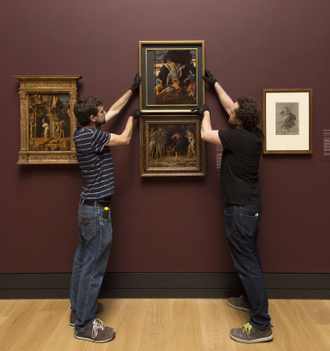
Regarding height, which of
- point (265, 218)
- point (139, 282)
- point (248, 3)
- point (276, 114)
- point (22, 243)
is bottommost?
point (139, 282)

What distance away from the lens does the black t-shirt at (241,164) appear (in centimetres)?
259

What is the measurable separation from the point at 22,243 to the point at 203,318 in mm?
2215

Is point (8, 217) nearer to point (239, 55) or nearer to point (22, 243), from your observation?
A: point (22, 243)

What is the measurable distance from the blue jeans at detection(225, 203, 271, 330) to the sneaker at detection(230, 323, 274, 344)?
4 cm

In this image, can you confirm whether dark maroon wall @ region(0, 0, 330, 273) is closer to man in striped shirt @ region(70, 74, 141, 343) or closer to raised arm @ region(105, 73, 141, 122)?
raised arm @ region(105, 73, 141, 122)

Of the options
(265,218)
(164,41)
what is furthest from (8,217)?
(265,218)

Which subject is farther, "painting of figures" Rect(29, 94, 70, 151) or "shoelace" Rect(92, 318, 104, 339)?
"painting of figures" Rect(29, 94, 70, 151)

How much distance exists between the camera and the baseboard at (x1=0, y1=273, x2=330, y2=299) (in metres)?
3.30

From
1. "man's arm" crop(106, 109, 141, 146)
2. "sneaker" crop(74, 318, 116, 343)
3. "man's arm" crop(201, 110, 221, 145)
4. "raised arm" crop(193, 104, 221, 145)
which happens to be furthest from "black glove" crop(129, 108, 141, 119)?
"sneaker" crop(74, 318, 116, 343)

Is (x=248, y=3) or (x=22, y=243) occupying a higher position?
(x=248, y=3)

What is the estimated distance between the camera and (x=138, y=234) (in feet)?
10.9

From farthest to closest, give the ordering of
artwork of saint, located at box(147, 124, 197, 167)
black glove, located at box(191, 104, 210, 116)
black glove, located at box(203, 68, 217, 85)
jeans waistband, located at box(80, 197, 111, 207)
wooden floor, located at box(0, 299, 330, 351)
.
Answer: artwork of saint, located at box(147, 124, 197, 167), black glove, located at box(203, 68, 217, 85), black glove, located at box(191, 104, 210, 116), jeans waistband, located at box(80, 197, 111, 207), wooden floor, located at box(0, 299, 330, 351)

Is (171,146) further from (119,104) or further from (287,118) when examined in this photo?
(287,118)

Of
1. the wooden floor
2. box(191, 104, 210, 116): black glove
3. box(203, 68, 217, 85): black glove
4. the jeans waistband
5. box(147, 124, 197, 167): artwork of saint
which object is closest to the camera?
the wooden floor
